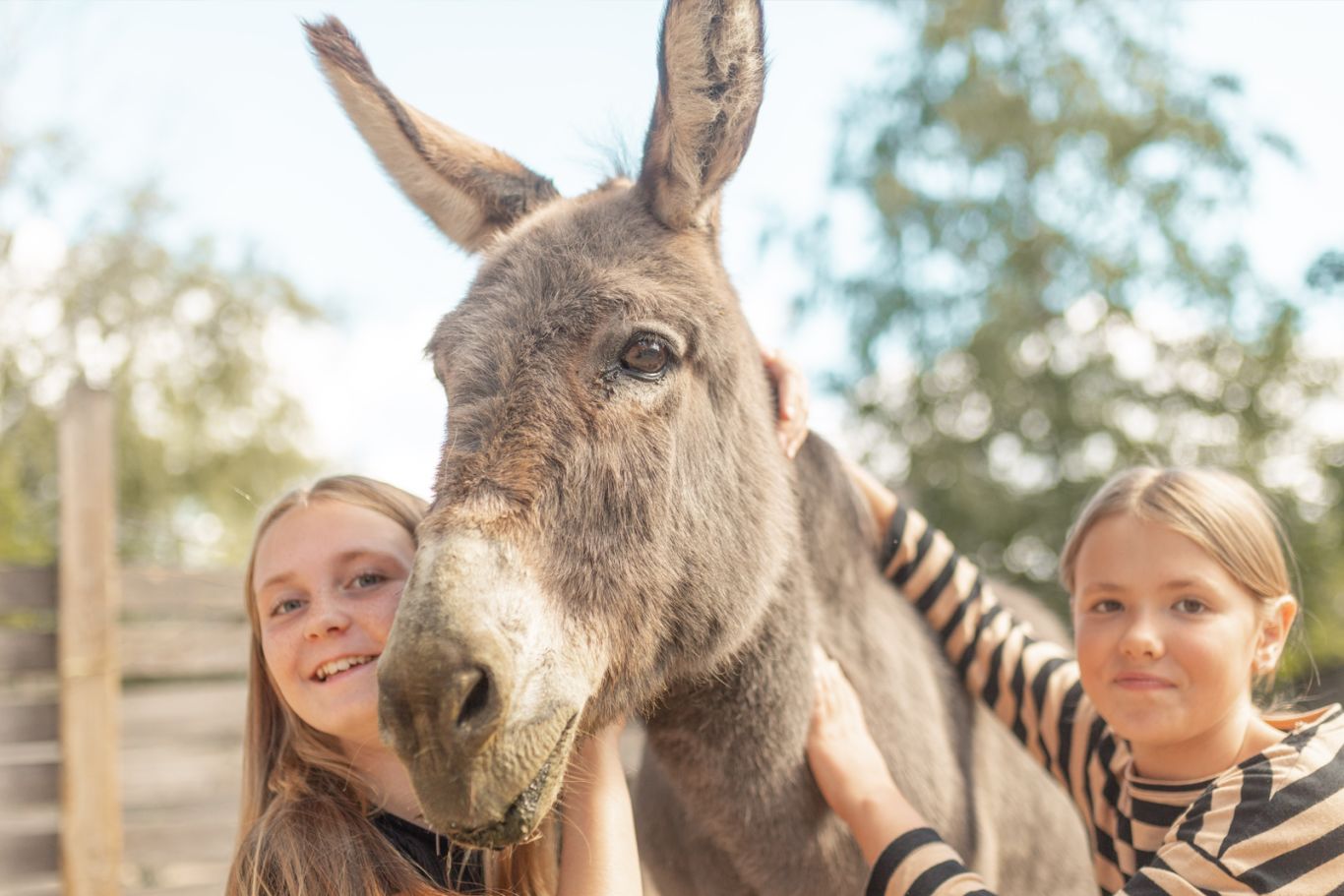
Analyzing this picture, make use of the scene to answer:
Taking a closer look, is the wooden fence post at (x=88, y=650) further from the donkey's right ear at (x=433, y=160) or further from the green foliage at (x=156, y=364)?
the green foliage at (x=156, y=364)

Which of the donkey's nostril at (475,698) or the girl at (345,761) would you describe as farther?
the girl at (345,761)

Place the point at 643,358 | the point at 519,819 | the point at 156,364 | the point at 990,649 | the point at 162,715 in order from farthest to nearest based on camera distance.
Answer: the point at 156,364, the point at 162,715, the point at 990,649, the point at 643,358, the point at 519,819

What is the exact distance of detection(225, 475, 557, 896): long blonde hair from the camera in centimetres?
190

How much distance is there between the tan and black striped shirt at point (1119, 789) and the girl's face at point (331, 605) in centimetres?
119

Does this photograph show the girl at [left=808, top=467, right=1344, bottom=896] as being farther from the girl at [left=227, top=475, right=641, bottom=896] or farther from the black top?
the black top

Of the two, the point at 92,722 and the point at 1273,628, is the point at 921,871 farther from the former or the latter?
the point at 92,722

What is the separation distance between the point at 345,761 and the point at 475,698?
959mm

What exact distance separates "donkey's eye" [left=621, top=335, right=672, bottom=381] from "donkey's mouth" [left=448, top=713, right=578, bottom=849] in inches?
26.2

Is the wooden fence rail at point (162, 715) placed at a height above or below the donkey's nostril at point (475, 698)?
below

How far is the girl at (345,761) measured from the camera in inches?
75.2

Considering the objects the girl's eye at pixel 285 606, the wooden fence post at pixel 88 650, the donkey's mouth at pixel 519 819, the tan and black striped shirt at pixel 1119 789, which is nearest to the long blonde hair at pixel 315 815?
the girl's eye at pixel 285 606

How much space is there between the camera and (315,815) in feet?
6.61

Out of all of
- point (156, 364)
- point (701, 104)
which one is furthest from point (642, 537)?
point (156, 364)

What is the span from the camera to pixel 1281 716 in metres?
2.17
